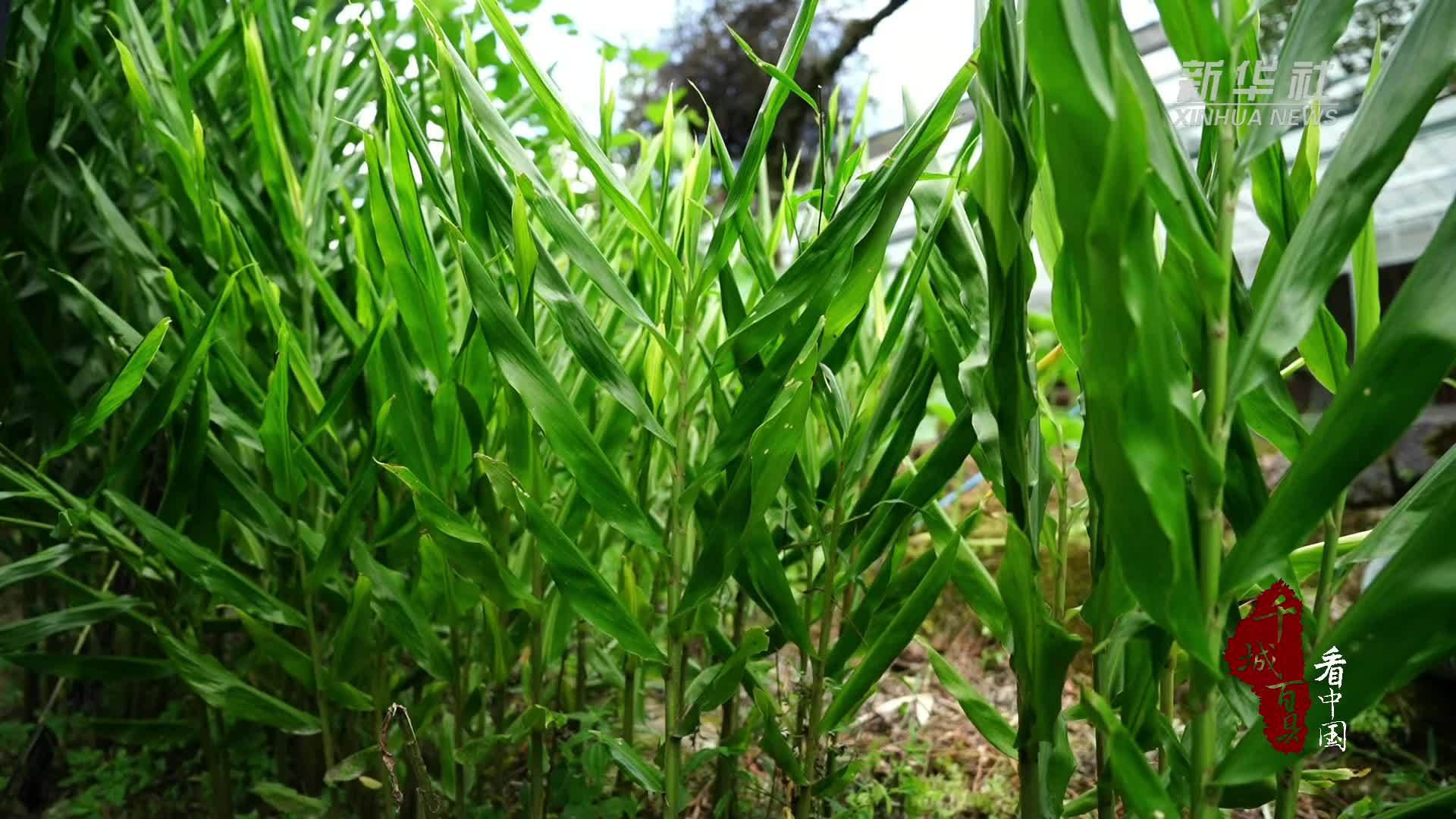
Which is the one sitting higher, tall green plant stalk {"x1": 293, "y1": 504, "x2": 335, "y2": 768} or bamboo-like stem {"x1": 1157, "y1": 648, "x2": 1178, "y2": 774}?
tall green plant stalk {"x1": 293, "y1": 504, "x2": 335, "y2": 768}

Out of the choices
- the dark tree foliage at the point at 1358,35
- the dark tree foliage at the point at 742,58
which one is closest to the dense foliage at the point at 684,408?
the dark tree foliage at the point at 1358,35

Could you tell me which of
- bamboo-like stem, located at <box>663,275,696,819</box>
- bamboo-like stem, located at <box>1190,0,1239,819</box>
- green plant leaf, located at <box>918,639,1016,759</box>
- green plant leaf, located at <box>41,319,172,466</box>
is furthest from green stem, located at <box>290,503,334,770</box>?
bamboo-like stem, located at <box>1190,0,1239,819</box>

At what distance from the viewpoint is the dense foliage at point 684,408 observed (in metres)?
0.32

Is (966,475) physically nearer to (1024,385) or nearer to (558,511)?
(558,511)

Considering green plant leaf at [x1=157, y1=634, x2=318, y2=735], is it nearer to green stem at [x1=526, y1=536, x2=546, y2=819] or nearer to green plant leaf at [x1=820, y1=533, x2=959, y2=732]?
green stem at [x1=526, y1=536, x2=546, y2=819]

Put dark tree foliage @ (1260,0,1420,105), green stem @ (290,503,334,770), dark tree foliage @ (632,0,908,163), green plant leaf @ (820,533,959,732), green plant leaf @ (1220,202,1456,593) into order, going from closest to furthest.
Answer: green plant leaf @ (1220,202,1456,593) < green plant leaf @ (820,533,959,732) < green stem @ (290,503,334,770) < dark tree foliage @ (1260,0,1420,105) < dark tree foliage @ (632,0,908,163)

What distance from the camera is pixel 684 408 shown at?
1.58 ft

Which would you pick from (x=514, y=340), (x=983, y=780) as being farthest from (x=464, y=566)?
(x=983, y=780)

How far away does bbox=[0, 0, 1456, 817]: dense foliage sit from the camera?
1.06 ft

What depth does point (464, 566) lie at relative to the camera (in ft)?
1.54

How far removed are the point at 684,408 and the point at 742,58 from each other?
1.46 m

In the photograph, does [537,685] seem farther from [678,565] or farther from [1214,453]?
[1214,453]

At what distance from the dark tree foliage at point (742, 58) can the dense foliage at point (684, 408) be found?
39.0 inches

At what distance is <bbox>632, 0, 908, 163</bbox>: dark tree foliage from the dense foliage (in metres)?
0.99
